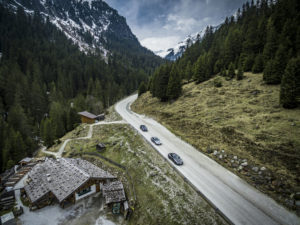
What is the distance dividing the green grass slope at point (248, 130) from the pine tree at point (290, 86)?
1312 mm

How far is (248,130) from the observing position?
22328 millimetres

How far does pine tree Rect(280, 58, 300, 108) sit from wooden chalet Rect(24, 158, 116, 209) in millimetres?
31875

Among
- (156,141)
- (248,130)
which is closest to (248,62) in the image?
(248,130)

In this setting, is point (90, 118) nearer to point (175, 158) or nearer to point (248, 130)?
point (175, 158)

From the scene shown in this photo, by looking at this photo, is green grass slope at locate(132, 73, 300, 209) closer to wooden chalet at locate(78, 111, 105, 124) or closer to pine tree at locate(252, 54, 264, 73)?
pine tree at locate(252, 54, 264, 73)

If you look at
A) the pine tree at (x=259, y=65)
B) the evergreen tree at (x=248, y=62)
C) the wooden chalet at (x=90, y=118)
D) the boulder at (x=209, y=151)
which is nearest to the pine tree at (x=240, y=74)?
the pine tree at (x=259, y=65)

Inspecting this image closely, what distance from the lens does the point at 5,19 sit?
13488 cm

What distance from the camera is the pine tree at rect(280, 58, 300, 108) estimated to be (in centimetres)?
2267

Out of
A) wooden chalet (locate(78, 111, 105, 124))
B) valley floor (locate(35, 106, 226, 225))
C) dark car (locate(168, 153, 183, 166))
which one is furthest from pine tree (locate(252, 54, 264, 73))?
wooden chalet (locate(78, 111, 105, 124))

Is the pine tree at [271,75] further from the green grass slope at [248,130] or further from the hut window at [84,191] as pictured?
the hut window at [84,191]

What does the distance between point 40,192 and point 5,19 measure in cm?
19469

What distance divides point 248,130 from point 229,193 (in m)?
11.3

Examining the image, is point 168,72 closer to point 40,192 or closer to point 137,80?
point 40,192

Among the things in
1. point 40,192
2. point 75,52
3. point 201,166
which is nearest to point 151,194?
point 201,166
